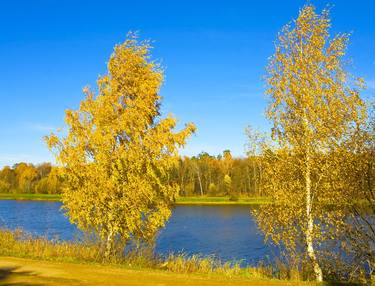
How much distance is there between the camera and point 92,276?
14383mm

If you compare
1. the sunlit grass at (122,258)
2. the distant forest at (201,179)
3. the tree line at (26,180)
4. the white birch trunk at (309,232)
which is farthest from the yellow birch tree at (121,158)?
the tree line at (26,180)

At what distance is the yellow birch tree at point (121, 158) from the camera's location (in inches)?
730

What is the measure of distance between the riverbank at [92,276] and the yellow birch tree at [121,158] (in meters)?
2.79

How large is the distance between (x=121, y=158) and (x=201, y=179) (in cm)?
10383

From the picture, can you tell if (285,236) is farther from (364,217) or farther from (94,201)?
(94,201)

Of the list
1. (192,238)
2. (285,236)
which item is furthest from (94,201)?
(192,238)

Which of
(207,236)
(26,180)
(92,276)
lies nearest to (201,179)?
(26,180)

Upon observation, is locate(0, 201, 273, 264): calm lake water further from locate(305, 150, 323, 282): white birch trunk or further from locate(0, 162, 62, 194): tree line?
locate(0, 162, 62, 194): tree line

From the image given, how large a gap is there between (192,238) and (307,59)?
88.0 feet

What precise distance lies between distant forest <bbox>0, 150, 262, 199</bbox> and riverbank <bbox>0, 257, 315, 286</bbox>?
76690mm

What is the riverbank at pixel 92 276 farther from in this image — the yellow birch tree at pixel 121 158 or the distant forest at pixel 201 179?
the distant forest at pixel 201 179

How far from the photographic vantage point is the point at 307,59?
60.7 ft

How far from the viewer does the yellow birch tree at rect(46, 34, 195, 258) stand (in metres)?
18.5

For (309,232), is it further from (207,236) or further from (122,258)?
(207,236)
